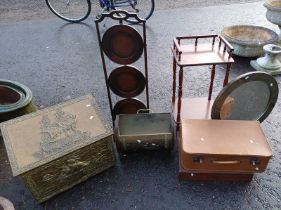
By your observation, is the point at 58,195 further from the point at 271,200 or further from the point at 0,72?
the point at 0,72

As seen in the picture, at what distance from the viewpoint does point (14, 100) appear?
2.55m

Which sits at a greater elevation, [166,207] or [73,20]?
[73,20]

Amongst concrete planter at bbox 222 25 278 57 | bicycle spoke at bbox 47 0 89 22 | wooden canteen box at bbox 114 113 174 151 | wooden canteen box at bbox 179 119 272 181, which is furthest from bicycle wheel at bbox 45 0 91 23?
wooden canteen box at bbox 179 119 272 181

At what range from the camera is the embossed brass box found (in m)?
1.75

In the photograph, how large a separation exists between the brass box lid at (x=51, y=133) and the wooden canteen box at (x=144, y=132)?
0.75 ft

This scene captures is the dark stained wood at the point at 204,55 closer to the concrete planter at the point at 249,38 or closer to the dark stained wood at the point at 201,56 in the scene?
the dark stained wood at the point at 201,56

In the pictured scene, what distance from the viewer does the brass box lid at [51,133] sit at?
1.75 m

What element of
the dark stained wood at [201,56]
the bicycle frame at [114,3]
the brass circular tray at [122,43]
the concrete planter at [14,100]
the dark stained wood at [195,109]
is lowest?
the dark stained wood at [195,109]

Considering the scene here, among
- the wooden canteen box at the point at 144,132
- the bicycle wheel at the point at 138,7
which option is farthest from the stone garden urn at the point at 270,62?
the bicycle wheel at the point at 138,7

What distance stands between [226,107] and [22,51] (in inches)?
127

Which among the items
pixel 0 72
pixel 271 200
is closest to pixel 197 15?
pixel 0 72

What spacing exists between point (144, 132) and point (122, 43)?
28.1 inches

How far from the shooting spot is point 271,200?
1.95 metres

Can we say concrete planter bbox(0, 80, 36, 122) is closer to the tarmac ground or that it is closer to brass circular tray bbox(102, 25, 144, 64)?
the tarmac ground
